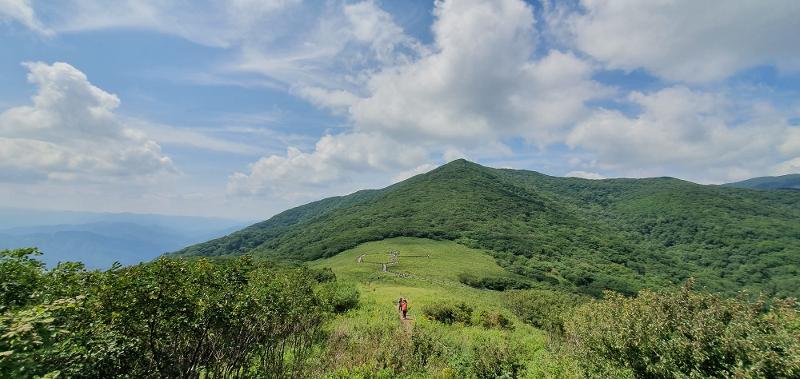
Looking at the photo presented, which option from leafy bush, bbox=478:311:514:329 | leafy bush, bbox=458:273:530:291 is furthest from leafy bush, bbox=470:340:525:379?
leafy bush, bbox=458:273:530:291

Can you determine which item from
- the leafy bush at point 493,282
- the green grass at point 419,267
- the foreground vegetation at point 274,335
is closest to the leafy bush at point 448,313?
the foreground vegetation at point 274,335

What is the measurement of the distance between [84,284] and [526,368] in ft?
68.1

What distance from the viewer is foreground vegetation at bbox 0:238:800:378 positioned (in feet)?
28.6

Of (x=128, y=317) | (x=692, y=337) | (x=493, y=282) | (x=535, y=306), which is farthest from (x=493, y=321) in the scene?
(x=493, y=282)

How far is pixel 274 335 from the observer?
57.3ft

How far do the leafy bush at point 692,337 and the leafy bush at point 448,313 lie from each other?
1906cm

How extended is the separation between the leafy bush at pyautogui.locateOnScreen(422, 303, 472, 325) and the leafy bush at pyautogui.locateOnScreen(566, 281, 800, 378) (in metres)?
19.1

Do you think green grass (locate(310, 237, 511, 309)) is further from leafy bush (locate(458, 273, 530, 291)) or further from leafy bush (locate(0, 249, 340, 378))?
leafy bush (locate(0, 249, 340, 378))

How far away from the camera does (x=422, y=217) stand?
199 m

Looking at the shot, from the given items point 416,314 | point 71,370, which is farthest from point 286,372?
point 416,314

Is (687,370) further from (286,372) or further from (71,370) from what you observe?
(71,370)

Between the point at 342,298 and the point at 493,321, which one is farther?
the point at 342,298

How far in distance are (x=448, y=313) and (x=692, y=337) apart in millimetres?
24924

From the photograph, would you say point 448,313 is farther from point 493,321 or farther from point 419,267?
point 419,267
